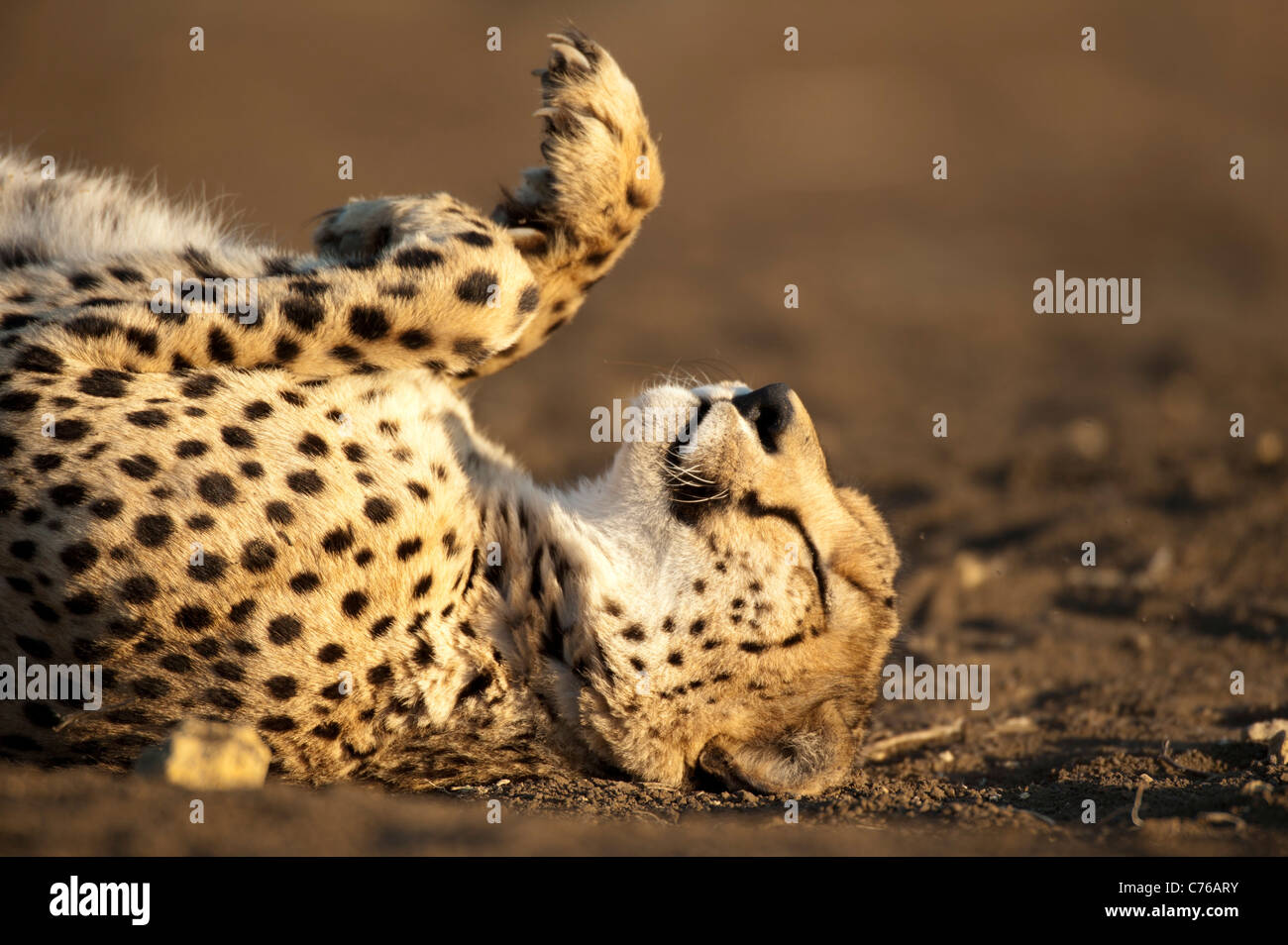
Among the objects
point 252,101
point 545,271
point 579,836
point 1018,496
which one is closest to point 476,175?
point 252,101

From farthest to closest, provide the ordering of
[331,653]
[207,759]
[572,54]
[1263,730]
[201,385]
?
[572,54]
[1263,730]
[201,385]
[331,653]
[207,759]

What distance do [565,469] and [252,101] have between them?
302 inches

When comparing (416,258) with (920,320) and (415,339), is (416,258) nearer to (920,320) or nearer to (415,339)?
(415,339)

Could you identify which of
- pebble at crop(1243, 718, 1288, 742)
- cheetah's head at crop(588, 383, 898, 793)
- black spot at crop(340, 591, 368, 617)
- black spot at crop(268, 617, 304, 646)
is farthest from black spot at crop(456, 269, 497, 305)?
pebble at crop(1243, 718, 1288, 742)

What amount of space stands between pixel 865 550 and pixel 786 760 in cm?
56

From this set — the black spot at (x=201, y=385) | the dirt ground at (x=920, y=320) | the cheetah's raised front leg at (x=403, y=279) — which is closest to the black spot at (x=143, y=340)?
the cheetah's raised front leg at (x=403, y=279)

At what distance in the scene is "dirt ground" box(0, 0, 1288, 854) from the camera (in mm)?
2852

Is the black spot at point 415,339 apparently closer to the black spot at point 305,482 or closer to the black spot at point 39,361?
the black spot at point 305,482

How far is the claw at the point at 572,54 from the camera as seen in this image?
12.3 feet

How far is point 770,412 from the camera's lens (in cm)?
325

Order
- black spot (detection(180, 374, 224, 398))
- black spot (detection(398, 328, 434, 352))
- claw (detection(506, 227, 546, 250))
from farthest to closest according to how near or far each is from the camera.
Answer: claw (detection(506, 227, 546, 250)) < black spot (detection(398, 328, 434, 352)) < black spot (detection(180, 374, 224, 398))

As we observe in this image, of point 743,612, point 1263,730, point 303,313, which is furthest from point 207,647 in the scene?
point 1263,730

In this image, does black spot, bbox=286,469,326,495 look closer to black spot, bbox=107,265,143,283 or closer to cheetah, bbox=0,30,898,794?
cheetah, bbox=0,30,898,794

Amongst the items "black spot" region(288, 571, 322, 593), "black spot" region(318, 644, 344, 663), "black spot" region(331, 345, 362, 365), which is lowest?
"black spot" region(318, 644, 344, 663)
